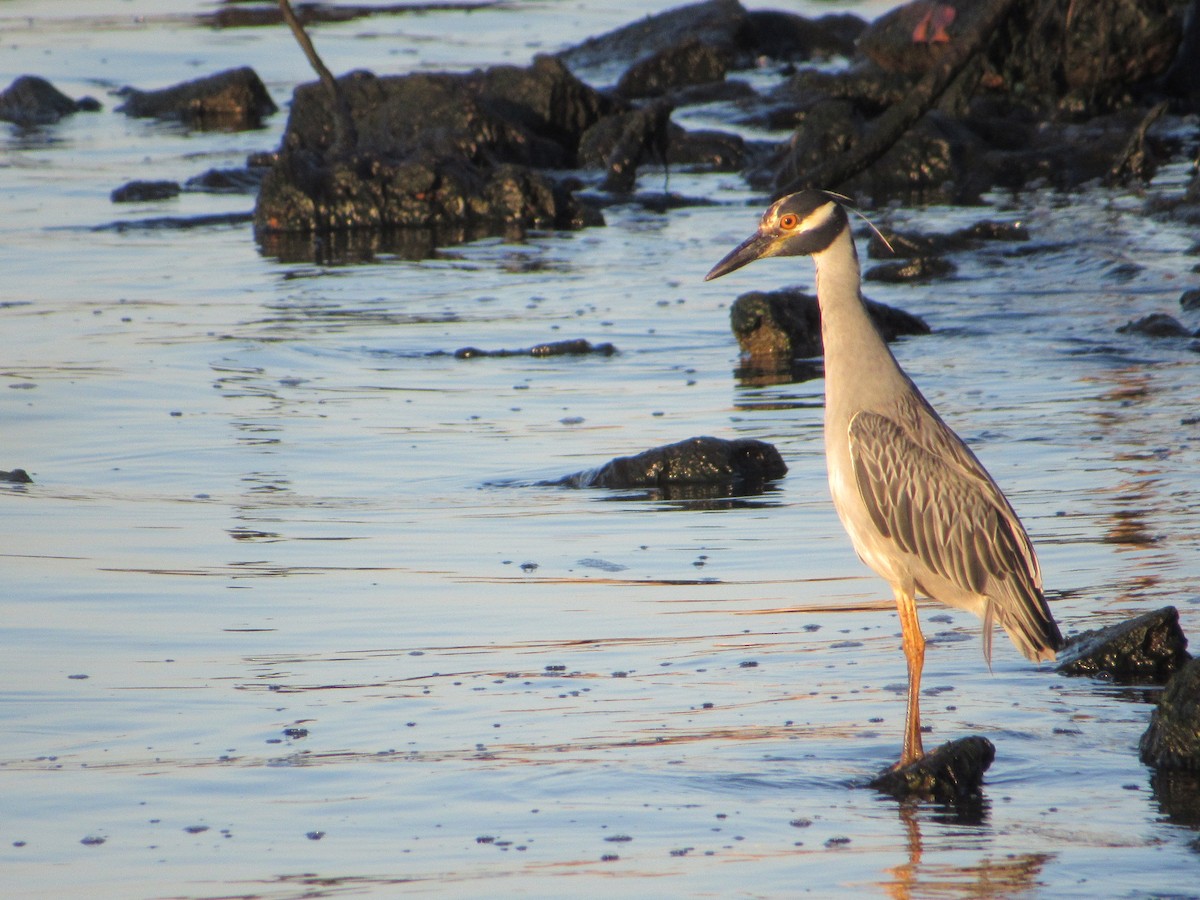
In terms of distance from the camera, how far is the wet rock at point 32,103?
75.6 feet

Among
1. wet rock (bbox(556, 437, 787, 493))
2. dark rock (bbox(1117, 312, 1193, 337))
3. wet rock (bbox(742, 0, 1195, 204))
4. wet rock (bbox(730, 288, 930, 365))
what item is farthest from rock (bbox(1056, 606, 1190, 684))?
wet rock (bbox(742, 0, 1195, 204))

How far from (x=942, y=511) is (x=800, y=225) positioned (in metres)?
1.08

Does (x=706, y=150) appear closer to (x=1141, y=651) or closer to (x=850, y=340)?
(x=850, y=340)

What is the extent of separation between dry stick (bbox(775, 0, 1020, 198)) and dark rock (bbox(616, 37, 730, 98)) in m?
12.5

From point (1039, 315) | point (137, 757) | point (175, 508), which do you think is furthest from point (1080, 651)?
point (1039, 315)

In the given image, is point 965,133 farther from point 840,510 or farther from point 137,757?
point 137,757

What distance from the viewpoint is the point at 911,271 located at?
13625 millimetres

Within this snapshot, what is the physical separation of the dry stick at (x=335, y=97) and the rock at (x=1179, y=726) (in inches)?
498

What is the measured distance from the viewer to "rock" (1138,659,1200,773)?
497cm

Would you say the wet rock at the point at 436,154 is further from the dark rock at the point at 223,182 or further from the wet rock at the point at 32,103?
the wet rock at the point at 32,103

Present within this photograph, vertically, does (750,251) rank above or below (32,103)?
below

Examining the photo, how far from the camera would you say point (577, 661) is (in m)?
6.03

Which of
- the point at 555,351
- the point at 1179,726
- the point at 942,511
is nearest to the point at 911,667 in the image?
the point at 942,511

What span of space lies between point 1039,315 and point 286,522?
256 inches
